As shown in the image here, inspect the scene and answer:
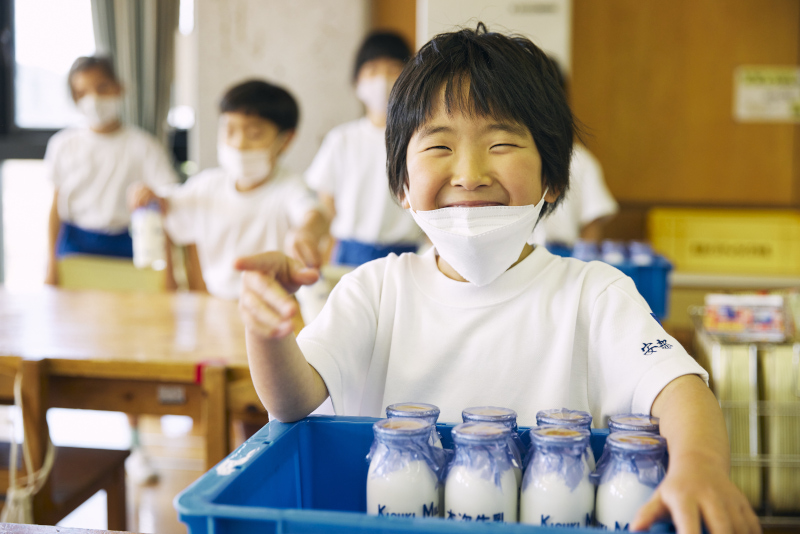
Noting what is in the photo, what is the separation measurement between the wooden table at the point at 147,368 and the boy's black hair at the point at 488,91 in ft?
2.46

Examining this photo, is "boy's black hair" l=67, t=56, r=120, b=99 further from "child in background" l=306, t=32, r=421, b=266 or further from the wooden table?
the wooden table

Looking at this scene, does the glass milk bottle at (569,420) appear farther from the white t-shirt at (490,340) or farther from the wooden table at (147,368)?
the wooden table at (147,368)

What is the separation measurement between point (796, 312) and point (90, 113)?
3138 mm

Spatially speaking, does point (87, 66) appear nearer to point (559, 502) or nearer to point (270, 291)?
point (270, 291)

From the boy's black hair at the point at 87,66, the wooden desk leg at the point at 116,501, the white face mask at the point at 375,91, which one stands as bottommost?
the wooden desk leg at the point at 116,501

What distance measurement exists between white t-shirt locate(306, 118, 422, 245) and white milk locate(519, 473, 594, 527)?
2.22 metres

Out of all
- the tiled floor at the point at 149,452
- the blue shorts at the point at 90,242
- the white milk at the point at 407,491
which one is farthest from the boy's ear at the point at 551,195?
the blue shorts at the point at 90,242

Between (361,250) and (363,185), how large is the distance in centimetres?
27

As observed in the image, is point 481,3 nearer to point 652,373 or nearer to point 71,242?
point 71,242

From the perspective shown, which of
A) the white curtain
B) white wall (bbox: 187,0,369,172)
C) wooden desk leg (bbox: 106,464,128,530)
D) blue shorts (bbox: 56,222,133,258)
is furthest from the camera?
the white curtain

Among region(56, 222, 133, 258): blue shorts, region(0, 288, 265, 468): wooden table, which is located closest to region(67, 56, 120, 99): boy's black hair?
region(56, 222, 133, 258): blue shorts

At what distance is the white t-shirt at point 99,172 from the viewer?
3418 millimetres

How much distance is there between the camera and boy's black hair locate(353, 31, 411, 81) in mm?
2760

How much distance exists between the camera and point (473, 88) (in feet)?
2.98
